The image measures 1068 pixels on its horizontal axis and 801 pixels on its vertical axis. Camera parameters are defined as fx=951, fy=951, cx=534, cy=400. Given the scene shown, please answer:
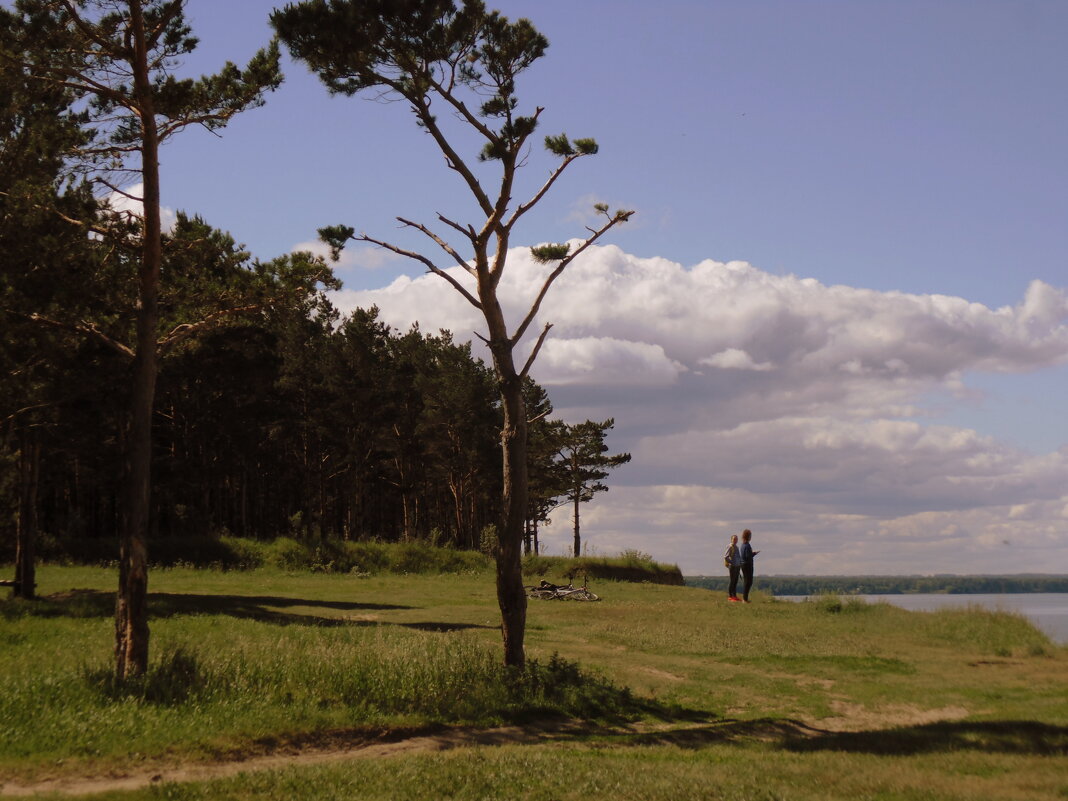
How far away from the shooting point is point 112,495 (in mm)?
50750

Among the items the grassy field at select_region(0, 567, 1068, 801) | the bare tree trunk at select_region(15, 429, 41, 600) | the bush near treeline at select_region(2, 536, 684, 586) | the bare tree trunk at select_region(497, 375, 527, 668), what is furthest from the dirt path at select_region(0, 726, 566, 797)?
the bush near treeline at select_region(2, 536, 684, 586)

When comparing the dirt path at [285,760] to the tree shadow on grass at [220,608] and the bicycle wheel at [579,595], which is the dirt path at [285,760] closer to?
the tree shadow on grass at [220,608]

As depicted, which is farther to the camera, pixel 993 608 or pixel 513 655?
pixel 993 608

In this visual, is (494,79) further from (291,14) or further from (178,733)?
(178,733)

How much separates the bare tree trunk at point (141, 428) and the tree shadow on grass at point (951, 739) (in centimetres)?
948

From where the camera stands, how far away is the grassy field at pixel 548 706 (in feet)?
32.2

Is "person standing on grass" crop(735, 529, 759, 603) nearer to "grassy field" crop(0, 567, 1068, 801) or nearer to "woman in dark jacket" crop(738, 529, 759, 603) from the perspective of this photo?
"woman in dark jacket" crop(738, 529, 759, 603)

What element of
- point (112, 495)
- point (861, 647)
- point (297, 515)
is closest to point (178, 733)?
point (861, 647)

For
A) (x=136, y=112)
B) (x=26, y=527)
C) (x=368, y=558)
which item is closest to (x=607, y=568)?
(x=368, y=558)

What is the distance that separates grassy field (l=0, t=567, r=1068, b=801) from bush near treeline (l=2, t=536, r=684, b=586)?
14809 mm

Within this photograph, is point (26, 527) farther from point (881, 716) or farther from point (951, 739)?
point (951, 739)

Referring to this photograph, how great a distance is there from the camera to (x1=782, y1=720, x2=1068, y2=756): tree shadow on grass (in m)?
11.8

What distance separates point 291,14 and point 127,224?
4674 mm

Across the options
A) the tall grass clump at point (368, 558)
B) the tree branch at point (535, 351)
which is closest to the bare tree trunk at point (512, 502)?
the tree branch at point (535, 351)
